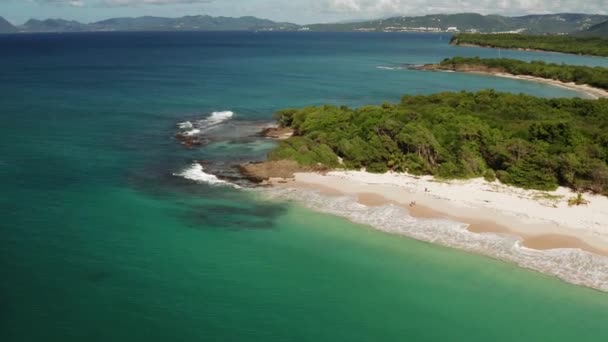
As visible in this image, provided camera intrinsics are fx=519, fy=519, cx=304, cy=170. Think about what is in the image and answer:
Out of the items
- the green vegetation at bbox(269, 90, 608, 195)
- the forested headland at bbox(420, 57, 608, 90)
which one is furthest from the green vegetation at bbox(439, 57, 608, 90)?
the green vegetation at bbox(269, 90, 608, 195)

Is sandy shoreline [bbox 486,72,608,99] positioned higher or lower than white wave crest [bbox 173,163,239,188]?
higher

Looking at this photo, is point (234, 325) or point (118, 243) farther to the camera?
point (118, 243)

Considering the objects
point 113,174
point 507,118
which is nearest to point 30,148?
point 113,174

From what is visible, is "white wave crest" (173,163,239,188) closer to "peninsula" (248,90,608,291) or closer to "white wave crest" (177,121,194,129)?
"peninsula" (248,90,608,291)

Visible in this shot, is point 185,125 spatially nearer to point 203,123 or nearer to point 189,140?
point 203,123

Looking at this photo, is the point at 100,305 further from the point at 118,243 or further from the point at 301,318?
the point at 301,318

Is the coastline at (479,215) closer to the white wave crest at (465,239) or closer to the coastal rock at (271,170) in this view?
the white wave crest at (465,239)

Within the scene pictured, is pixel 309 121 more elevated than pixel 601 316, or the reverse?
pixel 309 121
